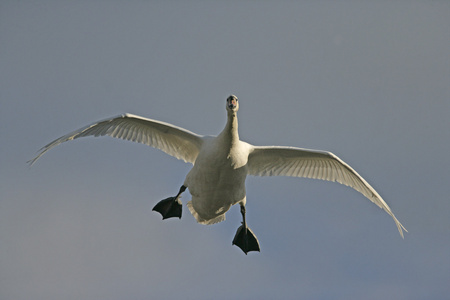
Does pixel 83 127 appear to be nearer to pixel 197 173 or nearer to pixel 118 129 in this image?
pixel 118 129

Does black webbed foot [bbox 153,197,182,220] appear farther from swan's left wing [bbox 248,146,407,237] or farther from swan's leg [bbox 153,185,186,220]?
swan's left wing [bbox 248,146,407,237]

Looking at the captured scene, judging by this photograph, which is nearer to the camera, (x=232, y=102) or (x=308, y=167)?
(x=232, y=102)

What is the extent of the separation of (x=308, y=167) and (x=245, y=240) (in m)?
2.86

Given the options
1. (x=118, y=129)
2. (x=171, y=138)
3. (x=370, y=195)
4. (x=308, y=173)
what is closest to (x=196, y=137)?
(x=171, y=138)

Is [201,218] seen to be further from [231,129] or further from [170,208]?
[231,129]

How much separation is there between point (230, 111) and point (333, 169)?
413cm

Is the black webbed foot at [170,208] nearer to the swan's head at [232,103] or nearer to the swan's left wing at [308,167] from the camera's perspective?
the swan's left wing at [308,167]

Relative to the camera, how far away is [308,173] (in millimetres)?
19781

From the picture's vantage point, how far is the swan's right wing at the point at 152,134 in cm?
1827

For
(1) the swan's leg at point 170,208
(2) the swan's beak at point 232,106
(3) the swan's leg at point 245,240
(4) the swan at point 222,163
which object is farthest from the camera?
(3) the swan's leg at point 245,240

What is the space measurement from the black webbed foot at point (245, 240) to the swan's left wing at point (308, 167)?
194 centimetres

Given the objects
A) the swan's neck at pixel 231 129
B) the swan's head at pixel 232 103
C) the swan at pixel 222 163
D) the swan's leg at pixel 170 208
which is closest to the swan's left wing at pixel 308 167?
the swan at pixel 222 163

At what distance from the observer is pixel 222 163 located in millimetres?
17219

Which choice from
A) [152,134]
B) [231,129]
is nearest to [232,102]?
[231,129]
